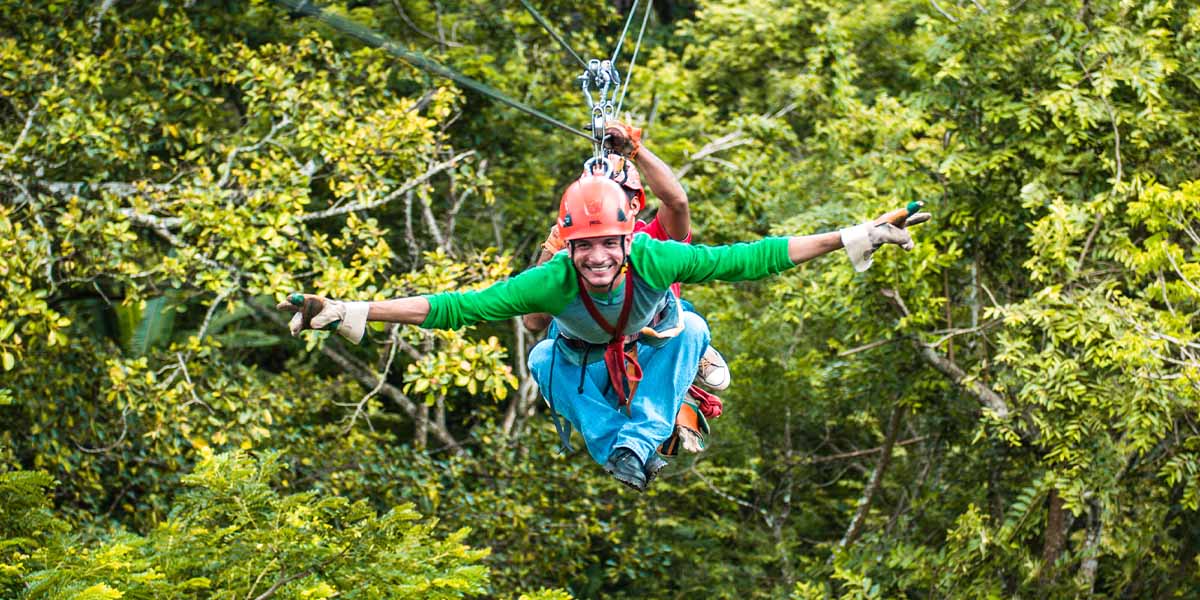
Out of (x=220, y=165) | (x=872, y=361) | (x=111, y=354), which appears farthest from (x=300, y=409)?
(x=872, y=361)

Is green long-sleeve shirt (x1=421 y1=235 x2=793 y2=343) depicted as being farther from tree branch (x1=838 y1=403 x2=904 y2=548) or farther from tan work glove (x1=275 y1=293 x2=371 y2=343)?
tree branch (x1=838 y1=403 x2=904 y2=548)

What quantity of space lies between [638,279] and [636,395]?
551 mm

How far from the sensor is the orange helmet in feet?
13.0

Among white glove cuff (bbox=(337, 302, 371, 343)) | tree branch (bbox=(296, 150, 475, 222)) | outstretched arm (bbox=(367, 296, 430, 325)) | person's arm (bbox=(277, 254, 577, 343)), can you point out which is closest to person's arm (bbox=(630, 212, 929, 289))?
person's arm (bbox=(277, 254, 577, 343))

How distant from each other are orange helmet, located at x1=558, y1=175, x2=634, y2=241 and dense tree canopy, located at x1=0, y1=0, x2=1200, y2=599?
7.22 feet

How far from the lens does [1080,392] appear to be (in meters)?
7.18

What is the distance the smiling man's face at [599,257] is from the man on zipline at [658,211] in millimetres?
102

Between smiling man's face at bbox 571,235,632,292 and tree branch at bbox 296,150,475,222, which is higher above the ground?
smiling man's face at bbox 571,235,632,292

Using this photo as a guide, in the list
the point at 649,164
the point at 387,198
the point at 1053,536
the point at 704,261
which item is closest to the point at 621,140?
the point at 649,164

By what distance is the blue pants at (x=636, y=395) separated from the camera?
4.53 meters

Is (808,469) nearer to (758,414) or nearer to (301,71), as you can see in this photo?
(758,414)

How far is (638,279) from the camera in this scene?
13.6 feet

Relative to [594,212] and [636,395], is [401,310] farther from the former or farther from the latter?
[636,395]

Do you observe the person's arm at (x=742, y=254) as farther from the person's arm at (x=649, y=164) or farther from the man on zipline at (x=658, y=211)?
the person's arm at (x=649, y=164)
